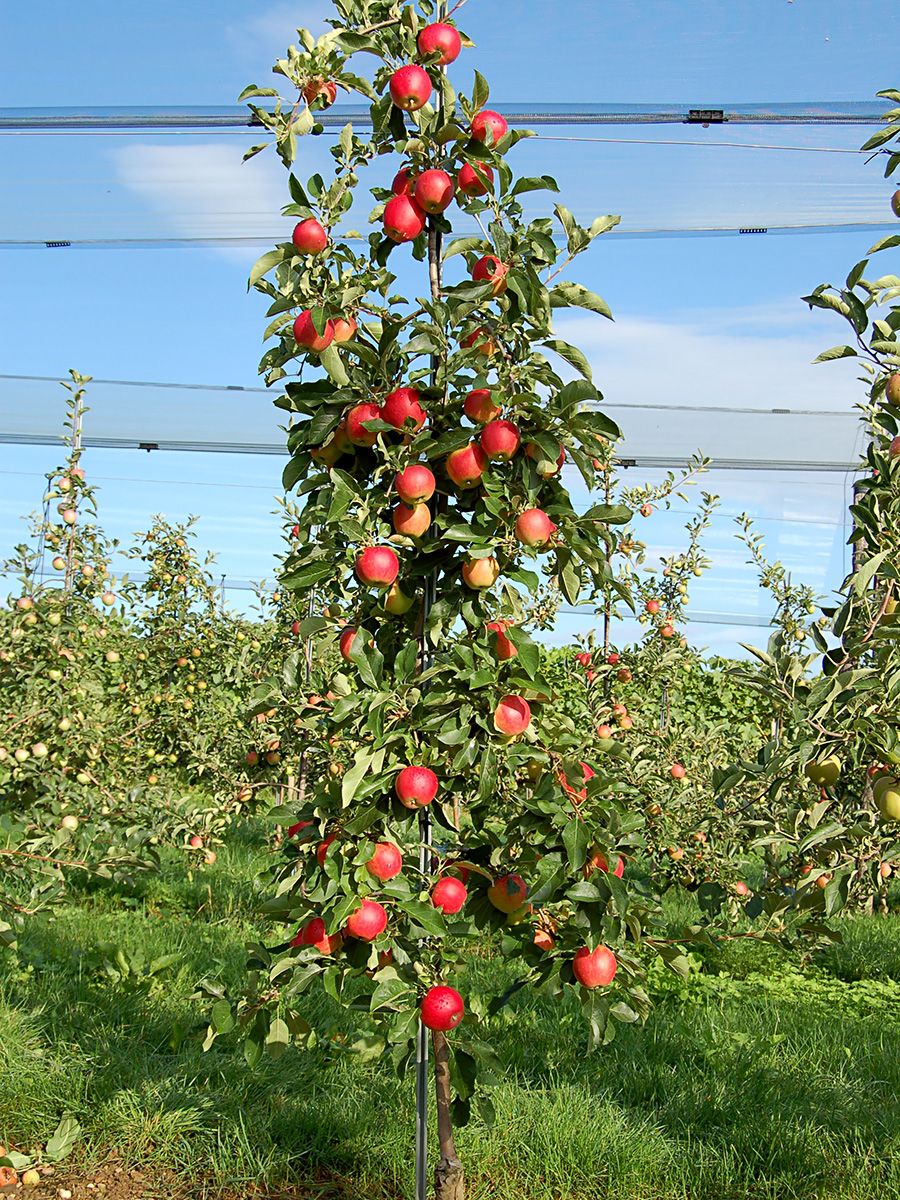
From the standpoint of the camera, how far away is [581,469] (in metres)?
1.88

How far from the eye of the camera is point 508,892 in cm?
202

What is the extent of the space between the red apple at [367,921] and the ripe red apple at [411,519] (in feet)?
2.05

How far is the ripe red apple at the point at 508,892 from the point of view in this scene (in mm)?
2018

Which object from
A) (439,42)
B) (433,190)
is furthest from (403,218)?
(439,42)

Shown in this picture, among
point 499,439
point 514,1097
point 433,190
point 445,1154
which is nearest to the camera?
point 499,439

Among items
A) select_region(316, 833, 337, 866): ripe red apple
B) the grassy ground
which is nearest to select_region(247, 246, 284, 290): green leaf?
select_region(316, 833, 337, 866): ripe red apple

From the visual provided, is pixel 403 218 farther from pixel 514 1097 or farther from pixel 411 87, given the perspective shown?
pixel 514 1097

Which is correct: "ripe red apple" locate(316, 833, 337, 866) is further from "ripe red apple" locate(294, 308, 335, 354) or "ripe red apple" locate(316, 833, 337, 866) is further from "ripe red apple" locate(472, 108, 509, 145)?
"ripe red apple" locate(472, 108, 509, 145)

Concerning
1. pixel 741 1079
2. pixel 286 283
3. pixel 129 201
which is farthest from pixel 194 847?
pixel 129 201

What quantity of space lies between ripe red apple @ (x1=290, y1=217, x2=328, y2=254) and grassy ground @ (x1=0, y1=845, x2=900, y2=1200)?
1464 millimetres

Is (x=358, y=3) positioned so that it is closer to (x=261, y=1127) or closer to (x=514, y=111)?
(x=261, y=1127)

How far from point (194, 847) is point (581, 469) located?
108 inches

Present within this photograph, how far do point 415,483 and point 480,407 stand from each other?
17cm

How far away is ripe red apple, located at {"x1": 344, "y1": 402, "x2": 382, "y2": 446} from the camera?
76.4 inches
